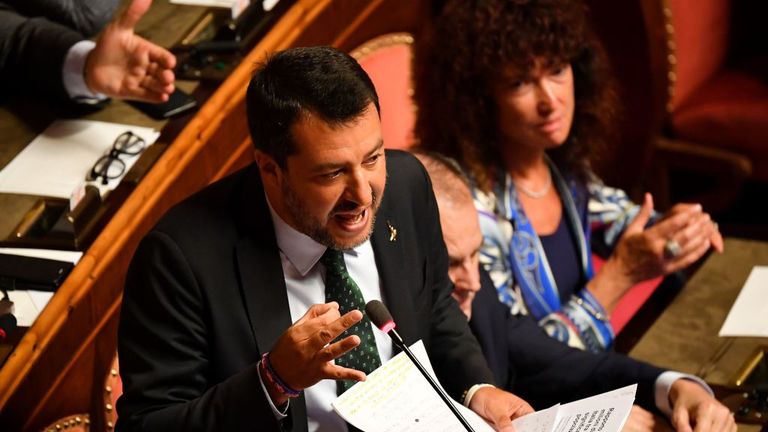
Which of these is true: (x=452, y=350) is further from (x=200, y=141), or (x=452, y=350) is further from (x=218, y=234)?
(x=200, y=141)

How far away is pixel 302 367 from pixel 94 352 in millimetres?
784

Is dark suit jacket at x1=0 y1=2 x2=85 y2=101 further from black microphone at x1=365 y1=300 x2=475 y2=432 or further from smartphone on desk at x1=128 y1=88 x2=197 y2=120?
black microphone at x1=365 y1=300 x2=475 y2=432

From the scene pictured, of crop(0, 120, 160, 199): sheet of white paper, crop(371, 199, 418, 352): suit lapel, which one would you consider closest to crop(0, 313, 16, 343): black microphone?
crop(0, 120, 160, 199): sheet of white paper

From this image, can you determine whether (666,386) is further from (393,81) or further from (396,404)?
(393,81)

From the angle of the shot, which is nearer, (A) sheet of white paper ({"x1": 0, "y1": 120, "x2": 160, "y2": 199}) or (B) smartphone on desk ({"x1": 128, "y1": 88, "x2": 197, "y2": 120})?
(A) sheet of white paper ({"x1": 0, "y1": 120, "x2": 160, "y2": 199})

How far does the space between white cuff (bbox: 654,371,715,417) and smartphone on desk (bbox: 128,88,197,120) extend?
3.66 feet

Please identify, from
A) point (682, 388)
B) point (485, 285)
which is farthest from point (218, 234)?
point (682, 388)

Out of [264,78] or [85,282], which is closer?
[264,78]

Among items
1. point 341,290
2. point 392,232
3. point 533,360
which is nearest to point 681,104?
point 533,360

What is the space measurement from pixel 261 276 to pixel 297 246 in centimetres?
7

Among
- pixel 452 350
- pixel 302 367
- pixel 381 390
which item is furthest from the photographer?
pixel 452 350

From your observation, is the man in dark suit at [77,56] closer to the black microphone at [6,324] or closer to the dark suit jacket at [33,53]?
the dark suit jacket at [33,53]

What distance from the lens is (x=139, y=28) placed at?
275cm

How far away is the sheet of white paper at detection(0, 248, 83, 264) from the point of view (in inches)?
89.4
